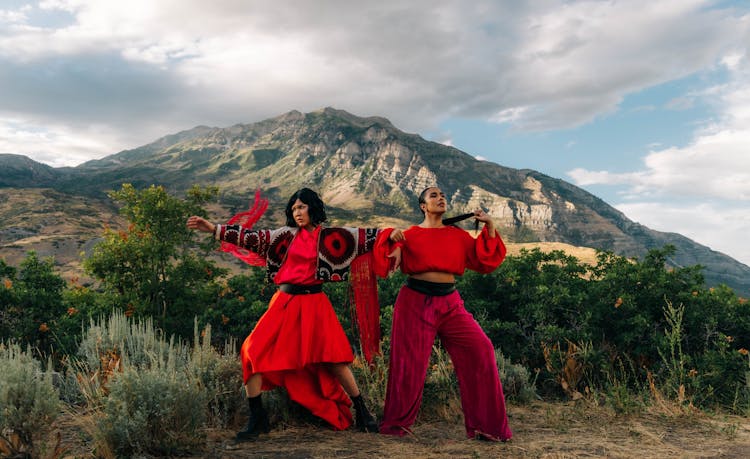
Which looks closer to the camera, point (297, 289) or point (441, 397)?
point (297, 289)

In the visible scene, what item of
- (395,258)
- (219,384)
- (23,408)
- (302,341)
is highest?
(395,258)

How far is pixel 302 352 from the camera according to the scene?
4297 millimetres

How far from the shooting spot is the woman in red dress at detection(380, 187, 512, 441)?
4.42m

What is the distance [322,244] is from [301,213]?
0.37 m

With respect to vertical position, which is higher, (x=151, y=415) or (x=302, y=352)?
(x=302, y=352)

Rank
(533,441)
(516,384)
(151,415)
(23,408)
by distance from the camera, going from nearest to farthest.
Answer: (23,408) < (151,415) < (533,441) < (516,384)

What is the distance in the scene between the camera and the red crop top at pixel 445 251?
4516 millimetres

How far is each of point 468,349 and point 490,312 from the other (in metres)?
4.35

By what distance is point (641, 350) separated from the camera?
7434mm

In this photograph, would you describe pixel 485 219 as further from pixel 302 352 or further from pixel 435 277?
pixel 302 352

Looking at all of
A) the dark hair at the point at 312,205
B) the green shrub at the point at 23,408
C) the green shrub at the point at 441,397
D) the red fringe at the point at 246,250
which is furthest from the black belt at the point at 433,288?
the green shrub at the point at 23,408

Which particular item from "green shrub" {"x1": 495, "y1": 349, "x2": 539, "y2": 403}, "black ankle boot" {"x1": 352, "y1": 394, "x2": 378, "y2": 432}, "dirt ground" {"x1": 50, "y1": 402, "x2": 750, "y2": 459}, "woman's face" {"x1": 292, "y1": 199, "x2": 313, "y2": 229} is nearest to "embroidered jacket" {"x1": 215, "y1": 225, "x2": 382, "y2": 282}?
"woman's face" {"x1": 292, "y1": 199, "x2": 313, "y2": 229}

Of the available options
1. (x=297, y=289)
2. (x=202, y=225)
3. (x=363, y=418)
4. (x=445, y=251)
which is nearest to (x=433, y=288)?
(x=445, y=251)

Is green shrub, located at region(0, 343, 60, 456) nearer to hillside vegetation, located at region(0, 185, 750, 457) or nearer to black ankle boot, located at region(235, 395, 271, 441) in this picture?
hillside vegetation, located at region(0, 185, 750, 457)
